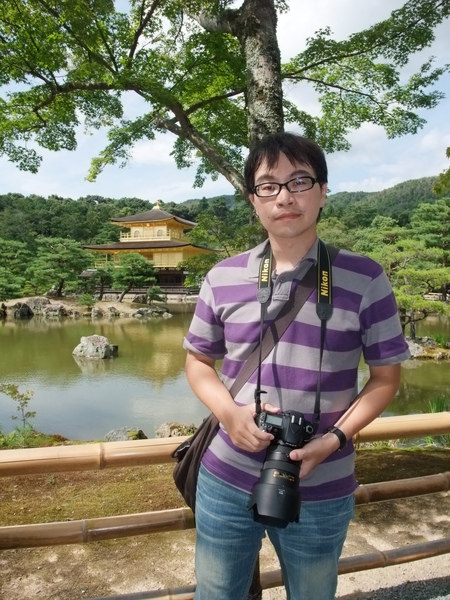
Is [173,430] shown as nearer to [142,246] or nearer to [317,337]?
[317,337]

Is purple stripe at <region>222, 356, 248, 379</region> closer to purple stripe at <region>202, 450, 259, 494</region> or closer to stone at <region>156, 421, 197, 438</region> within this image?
purple stripe at <region>202, 450, 259, 494</region>

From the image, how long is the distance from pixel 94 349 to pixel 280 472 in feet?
35.8

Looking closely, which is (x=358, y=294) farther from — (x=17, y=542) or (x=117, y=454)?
(x=17, y=542)

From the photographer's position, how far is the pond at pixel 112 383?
6.80 meters

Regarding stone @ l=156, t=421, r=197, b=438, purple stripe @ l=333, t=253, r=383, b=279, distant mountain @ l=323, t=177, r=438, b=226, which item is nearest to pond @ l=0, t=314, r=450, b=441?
stone @ l=156, t=421, r=197, b=438

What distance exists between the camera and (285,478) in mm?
854

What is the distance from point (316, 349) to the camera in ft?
3.07

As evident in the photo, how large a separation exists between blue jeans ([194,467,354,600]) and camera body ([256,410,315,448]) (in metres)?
0.17

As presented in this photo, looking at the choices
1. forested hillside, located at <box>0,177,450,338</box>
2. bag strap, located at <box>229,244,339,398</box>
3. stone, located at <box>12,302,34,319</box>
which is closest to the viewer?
bag strap, located at <box>229,244,339,398</box>

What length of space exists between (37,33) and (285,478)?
3.58 metres

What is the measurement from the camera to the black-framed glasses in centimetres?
99

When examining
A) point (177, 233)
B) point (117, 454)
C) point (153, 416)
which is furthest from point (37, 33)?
point (177, 233)

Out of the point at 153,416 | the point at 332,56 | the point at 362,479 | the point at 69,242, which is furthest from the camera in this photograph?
the point at 69,242

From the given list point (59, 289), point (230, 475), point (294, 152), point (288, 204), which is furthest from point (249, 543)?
point (59, 289)
